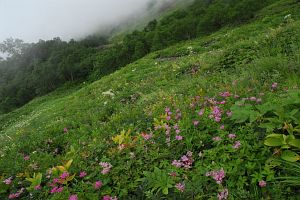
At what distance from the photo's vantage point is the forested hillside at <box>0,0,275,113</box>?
77.6m

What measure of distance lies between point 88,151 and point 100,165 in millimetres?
925

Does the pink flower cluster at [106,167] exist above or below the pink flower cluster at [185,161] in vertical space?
above

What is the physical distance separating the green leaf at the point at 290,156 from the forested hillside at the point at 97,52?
68.8 m

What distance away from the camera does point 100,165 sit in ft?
20.4

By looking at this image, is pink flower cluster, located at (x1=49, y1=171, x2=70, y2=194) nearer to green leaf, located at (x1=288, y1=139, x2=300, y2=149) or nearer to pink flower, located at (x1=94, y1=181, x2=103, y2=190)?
pink flower, located at (x1=94, y1=181, x2=103, y2=190)

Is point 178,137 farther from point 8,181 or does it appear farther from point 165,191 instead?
point 8,181

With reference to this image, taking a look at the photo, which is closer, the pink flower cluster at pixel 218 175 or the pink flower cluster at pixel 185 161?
the pink flower cluster at pixel 218 175

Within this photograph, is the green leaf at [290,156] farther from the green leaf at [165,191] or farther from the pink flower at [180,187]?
the green leaf at [165,191]

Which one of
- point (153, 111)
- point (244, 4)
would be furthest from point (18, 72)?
point (153, 111)

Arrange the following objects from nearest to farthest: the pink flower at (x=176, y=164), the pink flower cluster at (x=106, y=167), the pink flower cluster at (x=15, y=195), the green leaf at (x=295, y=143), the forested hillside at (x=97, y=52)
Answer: the green leaf at (x=295, y=143) → the pink flower at (x=176, y=164) → the pink flower cluster at (x=106, y=167) → the pink flower cluster at (x=15, y=195) → the forested hillside at (x=97, y=52)

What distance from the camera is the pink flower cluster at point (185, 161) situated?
549 cm

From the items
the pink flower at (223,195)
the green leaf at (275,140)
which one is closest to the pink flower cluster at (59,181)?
the pink flower at (223,195)

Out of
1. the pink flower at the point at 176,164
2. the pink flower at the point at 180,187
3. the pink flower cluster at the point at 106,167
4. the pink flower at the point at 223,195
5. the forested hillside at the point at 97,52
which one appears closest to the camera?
the pink flower at the point at 223,195

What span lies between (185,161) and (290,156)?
64.2 inches
